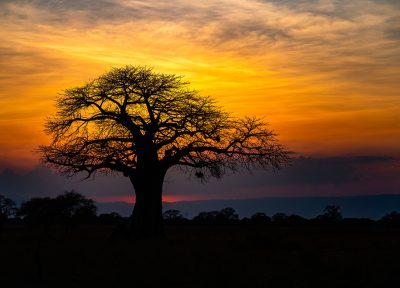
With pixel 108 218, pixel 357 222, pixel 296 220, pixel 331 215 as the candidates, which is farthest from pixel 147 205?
pixel 108 218

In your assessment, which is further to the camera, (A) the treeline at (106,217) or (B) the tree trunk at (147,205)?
(A) the treeline at (106,217)

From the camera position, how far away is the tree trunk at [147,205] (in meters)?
26.2

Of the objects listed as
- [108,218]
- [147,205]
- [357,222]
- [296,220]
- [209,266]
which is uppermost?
[147,205]

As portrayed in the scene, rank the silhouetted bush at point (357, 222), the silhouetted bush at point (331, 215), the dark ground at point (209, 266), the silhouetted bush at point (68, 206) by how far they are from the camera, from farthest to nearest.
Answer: the silhouetted bush at point (331, 215)
the silhouetted bush at point (357, 222)
the silhouetted bush at point (68, 206)
the dark ground at point (209, 266)

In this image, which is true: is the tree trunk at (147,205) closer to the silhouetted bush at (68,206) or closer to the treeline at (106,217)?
the treeline at (106,217)

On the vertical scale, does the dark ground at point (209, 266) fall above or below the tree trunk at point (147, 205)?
below

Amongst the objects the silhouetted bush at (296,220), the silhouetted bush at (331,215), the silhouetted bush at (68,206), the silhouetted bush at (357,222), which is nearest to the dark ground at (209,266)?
the silhouetted bush at (68,206)

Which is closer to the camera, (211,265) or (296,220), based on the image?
(211,265)

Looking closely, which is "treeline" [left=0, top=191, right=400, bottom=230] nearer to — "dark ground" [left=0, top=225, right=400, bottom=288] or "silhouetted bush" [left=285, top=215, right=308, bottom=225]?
"silhouetted bush" [left=285, top=215, right=308, bottom=225]

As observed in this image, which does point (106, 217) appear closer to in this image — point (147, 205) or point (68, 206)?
point (68, 206)

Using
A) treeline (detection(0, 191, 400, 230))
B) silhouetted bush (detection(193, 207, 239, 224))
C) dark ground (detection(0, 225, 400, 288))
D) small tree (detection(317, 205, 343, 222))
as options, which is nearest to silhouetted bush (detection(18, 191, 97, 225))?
treeline (detection(0, 191, 400, 230))

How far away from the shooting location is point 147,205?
86.4 ft

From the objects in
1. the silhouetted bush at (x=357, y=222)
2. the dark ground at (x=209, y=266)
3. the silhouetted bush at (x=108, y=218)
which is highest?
the silhouetted bush at (x=108, y=218)

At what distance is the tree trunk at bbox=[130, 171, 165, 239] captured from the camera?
26172mm
